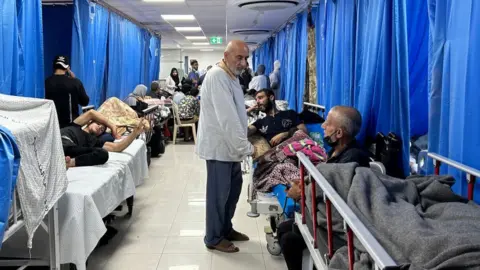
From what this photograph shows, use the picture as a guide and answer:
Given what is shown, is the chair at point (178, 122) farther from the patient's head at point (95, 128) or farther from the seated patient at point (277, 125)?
the seated patient at point (277, 125)

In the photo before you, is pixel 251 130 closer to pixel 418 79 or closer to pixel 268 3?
pixel 418 79

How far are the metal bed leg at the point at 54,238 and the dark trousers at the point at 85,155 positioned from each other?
2.61 ft

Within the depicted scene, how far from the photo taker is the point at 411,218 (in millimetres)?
1351

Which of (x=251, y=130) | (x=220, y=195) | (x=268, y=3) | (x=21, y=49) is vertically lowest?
(x=220, y=195)

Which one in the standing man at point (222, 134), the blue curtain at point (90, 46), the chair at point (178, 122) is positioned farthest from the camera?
the chair at point (178, 122)

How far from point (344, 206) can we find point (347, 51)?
98.4 inches

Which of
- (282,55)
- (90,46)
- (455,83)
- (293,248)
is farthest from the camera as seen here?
(282,55)

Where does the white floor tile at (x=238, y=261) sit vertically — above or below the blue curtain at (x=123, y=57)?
below

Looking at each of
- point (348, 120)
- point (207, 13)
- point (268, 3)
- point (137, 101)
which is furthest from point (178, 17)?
point (348, 120)

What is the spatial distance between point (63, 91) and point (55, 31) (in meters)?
2.02

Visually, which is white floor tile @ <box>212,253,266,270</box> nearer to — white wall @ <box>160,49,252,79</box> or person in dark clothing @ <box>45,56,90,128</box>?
person in dark clothing @ <box>45,56,90,128</box>

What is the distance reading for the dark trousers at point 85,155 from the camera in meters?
3.01

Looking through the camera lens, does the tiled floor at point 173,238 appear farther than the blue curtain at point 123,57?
No

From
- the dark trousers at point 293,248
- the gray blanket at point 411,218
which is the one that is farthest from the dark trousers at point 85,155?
the gray blanket at point 411,218
